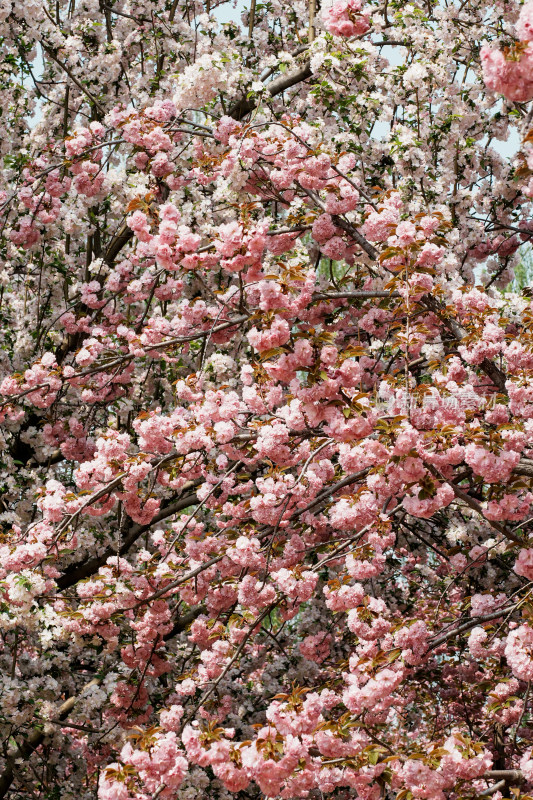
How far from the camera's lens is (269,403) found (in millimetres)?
3896

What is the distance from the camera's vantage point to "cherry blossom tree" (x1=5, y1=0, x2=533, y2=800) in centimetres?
344

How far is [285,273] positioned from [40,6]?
13.0 ft

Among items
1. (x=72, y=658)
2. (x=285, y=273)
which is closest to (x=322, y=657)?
(x=72, y=658)

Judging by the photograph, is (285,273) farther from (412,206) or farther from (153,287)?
(153,287)

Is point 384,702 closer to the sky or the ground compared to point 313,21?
closer to the ground

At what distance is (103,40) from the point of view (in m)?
7.01

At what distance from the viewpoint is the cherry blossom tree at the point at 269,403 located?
3441 millimetres

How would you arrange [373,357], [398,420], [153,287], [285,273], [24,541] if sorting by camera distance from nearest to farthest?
[398,420], [285,273], [24,541], [373,357], [153,287]

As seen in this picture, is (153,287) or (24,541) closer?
(24,541)

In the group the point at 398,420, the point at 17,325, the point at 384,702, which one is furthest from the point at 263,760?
the point at 17,325

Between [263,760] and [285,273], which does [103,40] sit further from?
[263,760]

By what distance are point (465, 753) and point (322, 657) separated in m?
2.56

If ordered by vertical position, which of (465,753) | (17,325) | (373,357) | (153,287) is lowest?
(465,753)

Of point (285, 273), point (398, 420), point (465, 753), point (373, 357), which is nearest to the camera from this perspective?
point (398, 420)
